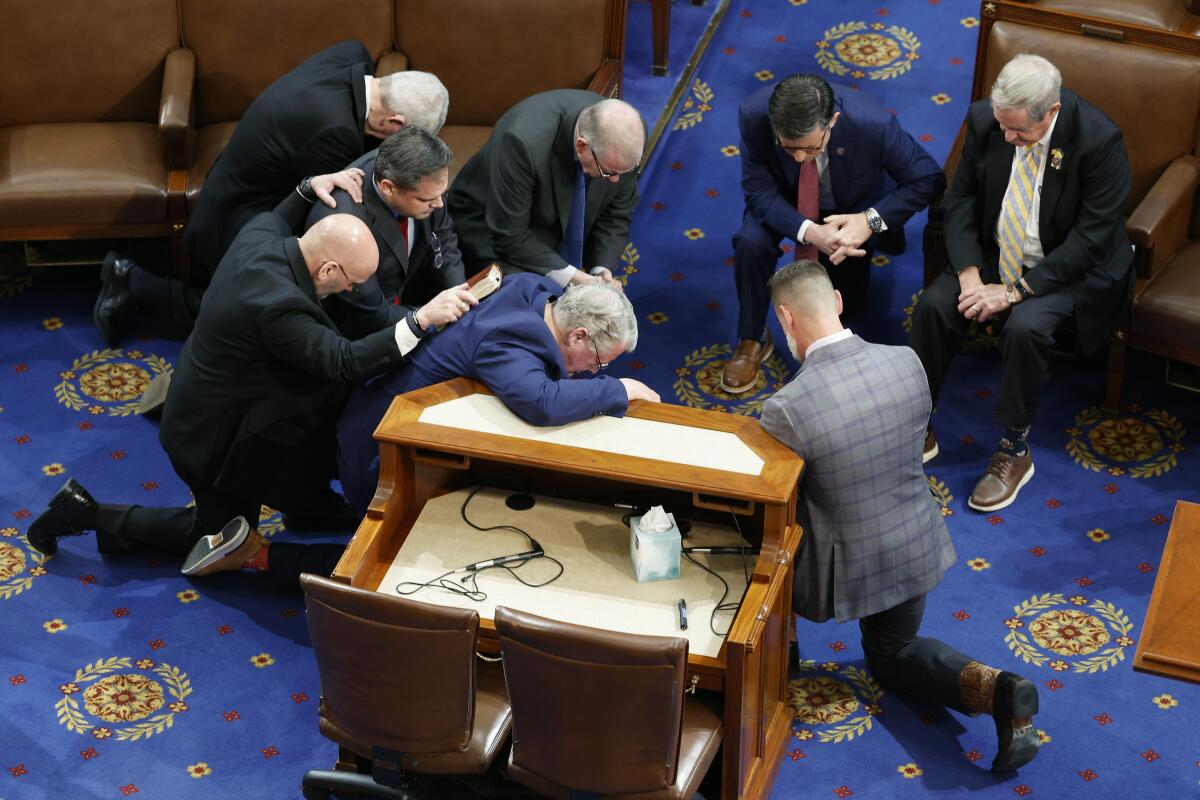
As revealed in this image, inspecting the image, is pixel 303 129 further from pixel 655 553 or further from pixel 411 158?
pixel 655 553

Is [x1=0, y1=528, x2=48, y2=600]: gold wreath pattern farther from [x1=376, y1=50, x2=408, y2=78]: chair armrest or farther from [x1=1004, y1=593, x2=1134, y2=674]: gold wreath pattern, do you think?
[x1=1004, y1=593, x2=1134, y2=674]: gold wreath pattern

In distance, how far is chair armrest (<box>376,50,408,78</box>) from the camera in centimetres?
579

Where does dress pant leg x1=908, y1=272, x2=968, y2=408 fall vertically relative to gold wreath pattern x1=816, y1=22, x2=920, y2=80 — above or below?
below

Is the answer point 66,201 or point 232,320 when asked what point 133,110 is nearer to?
point 66,201

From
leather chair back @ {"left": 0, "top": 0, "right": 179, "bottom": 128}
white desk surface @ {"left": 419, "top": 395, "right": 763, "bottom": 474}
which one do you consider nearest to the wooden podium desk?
white desk surface @ {"left": 419, "top": 395, "right": 763, "bottom": 474}

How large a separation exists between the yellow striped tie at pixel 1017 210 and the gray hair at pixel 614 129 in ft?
3.75

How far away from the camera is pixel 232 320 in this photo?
4.31 meters

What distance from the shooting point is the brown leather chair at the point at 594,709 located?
3.31 metres

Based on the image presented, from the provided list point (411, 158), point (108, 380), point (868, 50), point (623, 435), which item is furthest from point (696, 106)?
point (623, 435)

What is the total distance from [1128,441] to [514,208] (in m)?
2.03

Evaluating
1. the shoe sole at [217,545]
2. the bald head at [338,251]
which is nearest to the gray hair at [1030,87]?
the bald head at [338,251]

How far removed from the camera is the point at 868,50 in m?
6.45

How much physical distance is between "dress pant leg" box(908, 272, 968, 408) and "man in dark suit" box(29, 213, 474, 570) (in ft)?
5.13

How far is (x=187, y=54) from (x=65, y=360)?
1168 mm
